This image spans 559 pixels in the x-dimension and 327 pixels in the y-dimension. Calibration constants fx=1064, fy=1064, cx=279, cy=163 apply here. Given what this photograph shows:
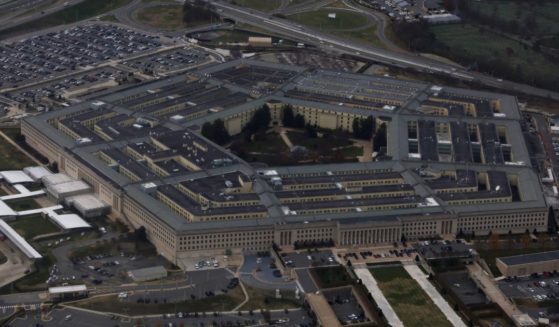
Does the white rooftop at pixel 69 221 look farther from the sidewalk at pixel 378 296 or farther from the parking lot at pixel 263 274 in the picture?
the sidewalk at pixel 378 296

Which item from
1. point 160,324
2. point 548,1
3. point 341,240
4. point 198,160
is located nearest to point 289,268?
point 341,240

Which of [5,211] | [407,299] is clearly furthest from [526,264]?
[5,211]

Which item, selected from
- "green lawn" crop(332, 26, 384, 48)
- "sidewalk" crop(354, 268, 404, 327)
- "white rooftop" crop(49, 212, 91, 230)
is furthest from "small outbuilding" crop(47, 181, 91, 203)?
"green lawn" crop(332, 26, 384, 48)

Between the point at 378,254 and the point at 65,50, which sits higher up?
the point at 378,254

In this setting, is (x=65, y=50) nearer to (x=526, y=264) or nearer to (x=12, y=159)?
(x=12, y=159)

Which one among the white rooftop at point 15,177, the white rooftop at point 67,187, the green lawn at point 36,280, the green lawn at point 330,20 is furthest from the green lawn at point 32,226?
the green lawn at point 330,20

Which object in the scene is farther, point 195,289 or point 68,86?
point 68,86

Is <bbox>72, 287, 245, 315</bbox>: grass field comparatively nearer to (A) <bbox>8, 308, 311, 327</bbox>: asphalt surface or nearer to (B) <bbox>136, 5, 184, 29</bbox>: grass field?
(A) <bbox>8, 308, 311, 327</bbox>: asphalt surface
